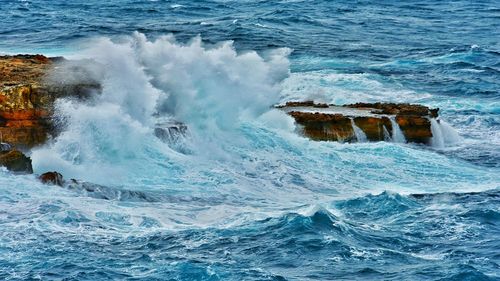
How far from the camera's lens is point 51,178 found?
1950 centimetres

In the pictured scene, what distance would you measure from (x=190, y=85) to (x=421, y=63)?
15771 mm

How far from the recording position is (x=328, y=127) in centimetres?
2470

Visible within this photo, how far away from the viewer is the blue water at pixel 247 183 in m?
15.7

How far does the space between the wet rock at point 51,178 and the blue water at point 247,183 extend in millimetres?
227

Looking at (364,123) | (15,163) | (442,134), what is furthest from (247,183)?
(442,134)

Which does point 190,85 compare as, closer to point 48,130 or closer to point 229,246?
point 48,130

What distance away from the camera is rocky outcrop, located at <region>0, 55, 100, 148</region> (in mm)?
20906

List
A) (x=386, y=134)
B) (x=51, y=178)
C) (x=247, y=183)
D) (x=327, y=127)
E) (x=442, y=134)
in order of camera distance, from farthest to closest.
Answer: (x=442, y=134) < (x=386, y=134) < (x=327, y=127) < (x=247, y=183) < (x=51, y=178)

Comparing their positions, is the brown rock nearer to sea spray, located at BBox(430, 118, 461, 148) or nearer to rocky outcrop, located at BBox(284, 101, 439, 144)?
rocky outcrop, located at BBox(284, 101, 439, 144)

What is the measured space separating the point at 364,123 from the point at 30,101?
8853 mm

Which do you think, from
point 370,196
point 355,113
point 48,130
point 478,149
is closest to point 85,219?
point 48,130

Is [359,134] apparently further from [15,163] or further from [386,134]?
[15,163]

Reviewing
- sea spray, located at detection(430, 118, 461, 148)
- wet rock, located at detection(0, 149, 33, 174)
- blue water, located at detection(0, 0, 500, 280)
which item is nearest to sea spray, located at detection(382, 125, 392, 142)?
blue water, located at detection(0, 0, 500, 280)

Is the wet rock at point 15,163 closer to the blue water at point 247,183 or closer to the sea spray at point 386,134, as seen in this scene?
the blue water at point 247,183
